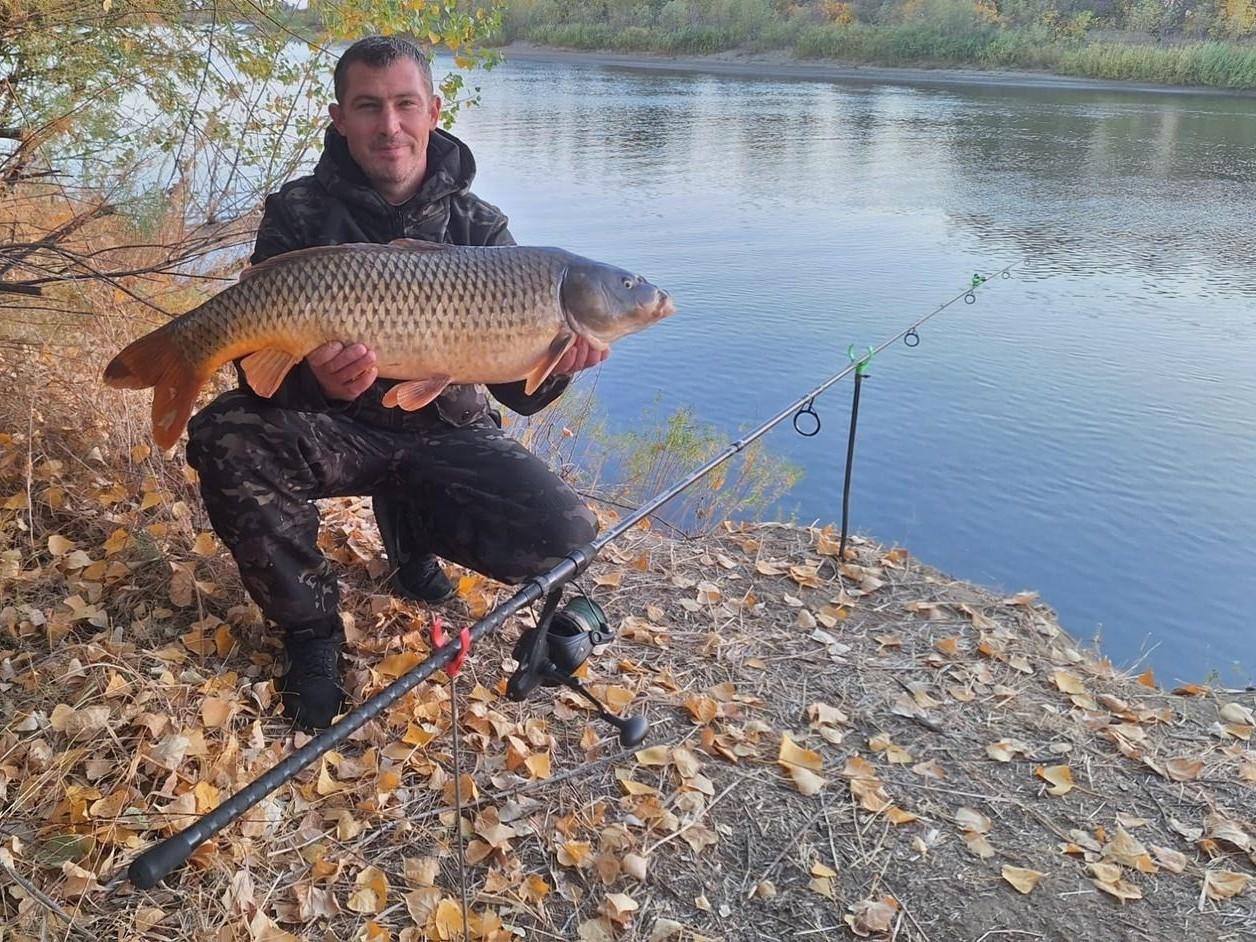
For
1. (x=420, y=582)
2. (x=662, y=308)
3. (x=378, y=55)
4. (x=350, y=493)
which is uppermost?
(x=378, y=55)

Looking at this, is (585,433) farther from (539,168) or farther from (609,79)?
(609,79)

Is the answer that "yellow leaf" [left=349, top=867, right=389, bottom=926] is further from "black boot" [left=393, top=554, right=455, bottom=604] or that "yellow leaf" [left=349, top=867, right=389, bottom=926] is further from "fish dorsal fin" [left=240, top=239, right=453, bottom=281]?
"fish dorsal fin" [left=240, top=239, right=453, bottom=281]

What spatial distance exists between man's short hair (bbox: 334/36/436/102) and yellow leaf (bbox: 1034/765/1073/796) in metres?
2.10

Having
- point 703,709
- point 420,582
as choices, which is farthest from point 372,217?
point 703,709

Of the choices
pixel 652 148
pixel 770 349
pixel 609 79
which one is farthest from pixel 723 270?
pixel 609 79

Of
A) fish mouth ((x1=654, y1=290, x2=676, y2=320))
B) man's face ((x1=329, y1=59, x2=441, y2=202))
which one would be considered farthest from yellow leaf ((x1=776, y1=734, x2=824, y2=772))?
man's face ((x1=329, y1=59, x2=441, y2=202))

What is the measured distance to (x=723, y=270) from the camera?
8789 millimetres

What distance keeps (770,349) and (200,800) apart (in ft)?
18.8

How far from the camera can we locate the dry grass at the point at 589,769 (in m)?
1.67

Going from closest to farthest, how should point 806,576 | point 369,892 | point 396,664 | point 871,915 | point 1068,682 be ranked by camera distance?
point 369,892, point 871,915, point 396,664, point 1068,682, point 806,576

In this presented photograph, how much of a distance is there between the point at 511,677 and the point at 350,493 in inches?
25.2

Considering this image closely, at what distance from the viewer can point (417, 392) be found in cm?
198

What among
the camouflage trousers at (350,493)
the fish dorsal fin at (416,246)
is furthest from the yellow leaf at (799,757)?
the fish dorsal fin at (416,246)

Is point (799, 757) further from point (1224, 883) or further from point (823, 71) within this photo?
point (823, 71)
